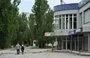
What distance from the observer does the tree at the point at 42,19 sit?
323ft

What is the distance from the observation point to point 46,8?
338ft

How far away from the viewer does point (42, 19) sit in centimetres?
9975

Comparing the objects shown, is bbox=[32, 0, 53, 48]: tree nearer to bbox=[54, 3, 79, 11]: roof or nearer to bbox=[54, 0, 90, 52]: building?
bbox=[54, 0, 90, 52]: building

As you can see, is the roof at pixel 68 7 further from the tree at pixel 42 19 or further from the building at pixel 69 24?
the tree at pixel 42 19

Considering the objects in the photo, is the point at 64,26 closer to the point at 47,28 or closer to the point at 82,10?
the point at 82,10

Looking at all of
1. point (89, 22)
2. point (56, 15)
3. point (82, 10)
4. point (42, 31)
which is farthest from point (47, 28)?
point (89, 22)

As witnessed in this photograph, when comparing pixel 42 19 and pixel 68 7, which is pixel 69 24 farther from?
pixel 42 19

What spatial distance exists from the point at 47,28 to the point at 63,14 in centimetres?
2761

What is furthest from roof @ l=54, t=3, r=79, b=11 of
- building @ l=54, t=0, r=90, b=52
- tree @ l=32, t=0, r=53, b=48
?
tree @ l=32, t=0, r=53, b=48

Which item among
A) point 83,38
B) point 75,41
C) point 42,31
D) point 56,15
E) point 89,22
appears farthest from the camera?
point 42,31

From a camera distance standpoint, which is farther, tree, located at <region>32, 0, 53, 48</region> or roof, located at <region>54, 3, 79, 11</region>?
tree, located at <region>32, 0, 53, 48</region>

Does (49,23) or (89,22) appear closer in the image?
(89,22)

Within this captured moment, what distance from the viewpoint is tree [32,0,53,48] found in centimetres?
9850

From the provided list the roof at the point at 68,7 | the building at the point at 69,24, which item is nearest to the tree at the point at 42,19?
the building at the point at 69,24
